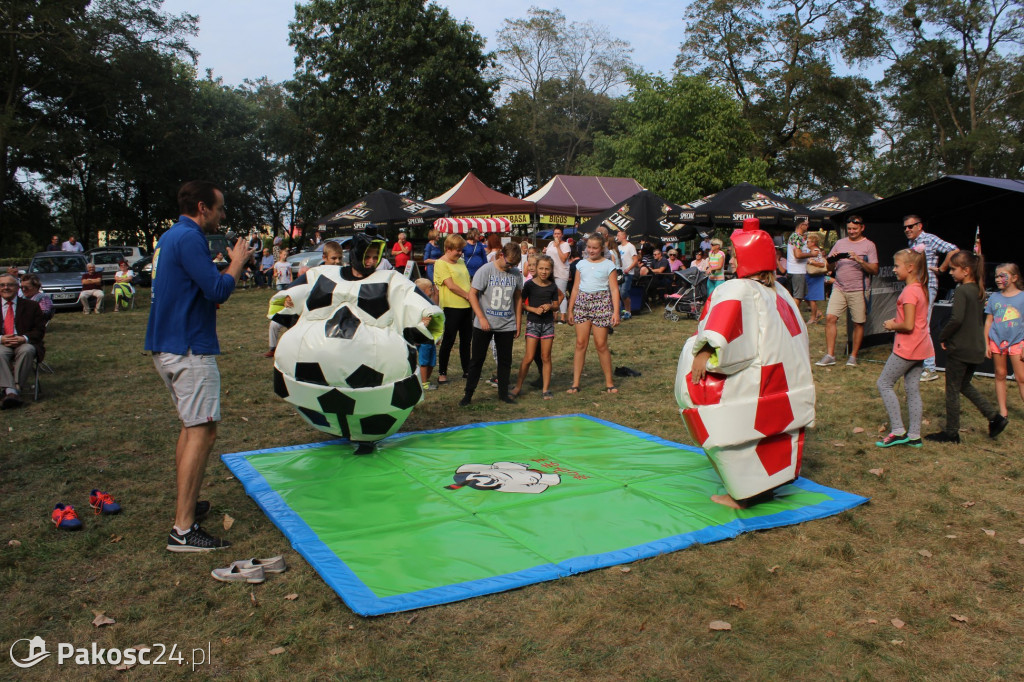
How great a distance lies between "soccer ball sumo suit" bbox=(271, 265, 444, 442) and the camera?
18.5 feet

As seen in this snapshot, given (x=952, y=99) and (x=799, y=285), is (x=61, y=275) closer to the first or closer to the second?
(x=799, y=285)

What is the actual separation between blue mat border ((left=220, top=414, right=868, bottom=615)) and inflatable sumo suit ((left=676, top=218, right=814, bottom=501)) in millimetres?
317

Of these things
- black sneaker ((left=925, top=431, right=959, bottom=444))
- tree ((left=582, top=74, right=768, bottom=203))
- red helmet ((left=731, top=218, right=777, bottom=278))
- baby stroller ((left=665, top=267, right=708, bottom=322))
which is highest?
tree ((left=582, top=74, right=768, bottom=203))

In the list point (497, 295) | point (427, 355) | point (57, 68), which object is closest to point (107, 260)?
point (57, 68)

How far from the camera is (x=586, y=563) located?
4195mm

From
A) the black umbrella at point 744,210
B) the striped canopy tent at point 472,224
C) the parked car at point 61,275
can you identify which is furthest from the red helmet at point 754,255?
the parked car at point 61,275

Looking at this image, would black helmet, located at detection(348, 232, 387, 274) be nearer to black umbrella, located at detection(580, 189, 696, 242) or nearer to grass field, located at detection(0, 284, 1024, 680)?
grass field, located at detection(0, 284, 1024, 680)

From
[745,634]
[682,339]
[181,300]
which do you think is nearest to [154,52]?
[682,339]

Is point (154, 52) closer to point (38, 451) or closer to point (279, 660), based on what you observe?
point (38, 451)

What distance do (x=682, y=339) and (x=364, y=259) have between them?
25.6 ft

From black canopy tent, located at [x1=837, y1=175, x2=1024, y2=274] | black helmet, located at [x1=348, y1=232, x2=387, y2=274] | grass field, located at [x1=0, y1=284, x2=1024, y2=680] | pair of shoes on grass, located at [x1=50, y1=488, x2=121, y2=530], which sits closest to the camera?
grass field, located at [x1=0, y1=284, x2=1024, y2=680]

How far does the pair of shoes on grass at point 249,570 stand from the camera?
4008 mm

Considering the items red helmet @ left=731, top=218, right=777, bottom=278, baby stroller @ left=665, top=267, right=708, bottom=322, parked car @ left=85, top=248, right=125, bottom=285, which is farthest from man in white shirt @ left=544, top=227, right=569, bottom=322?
parked car @ left=85, top=248, right=125, bottom=285

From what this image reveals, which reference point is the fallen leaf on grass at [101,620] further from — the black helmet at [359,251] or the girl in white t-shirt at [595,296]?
the girl in white t-shirt at [595,296]
